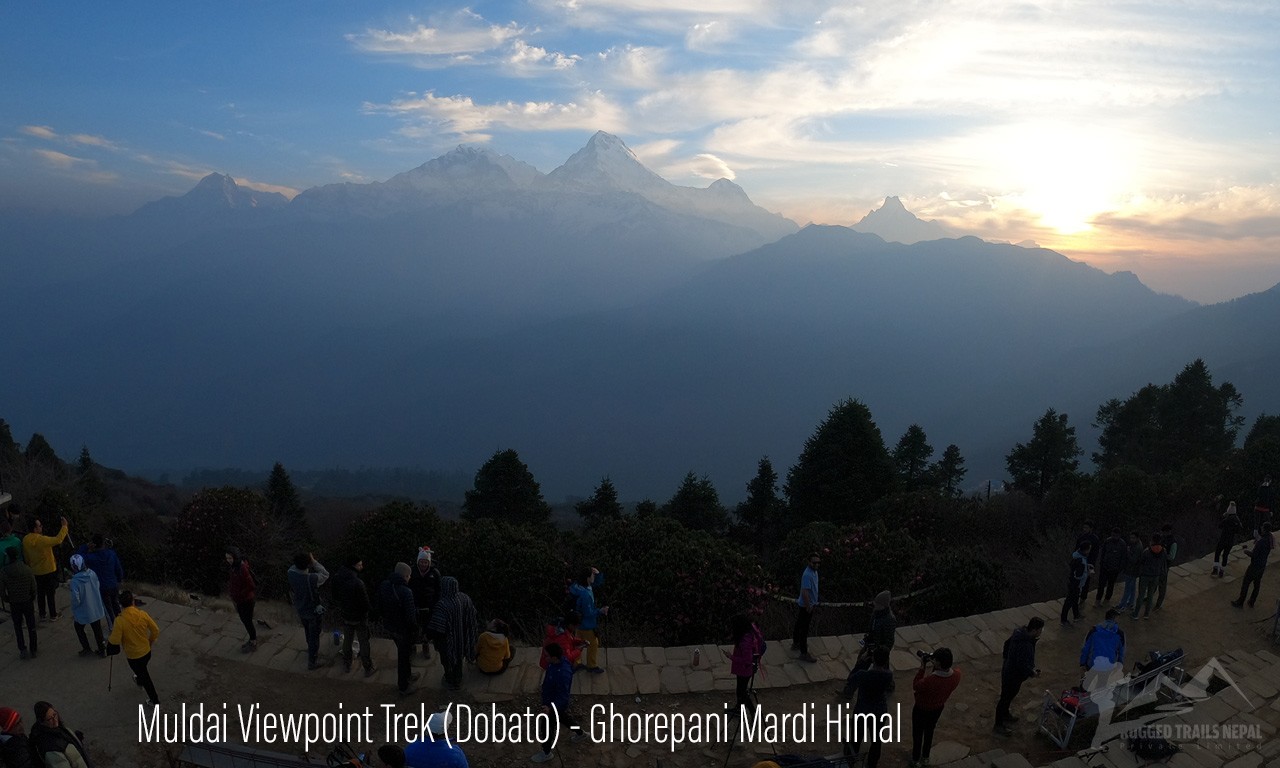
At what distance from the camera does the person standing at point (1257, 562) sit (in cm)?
927

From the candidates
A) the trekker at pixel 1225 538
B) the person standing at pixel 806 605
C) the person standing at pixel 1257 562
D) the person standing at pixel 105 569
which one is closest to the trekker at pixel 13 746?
the person standing at pixel 105 569

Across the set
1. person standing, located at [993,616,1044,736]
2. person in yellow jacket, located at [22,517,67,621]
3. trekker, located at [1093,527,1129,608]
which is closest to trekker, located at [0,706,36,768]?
person in yellow jacket, located at [22,517,67,621]

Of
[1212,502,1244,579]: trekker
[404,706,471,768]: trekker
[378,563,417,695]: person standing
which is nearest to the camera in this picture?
[404,706,471,768]: trekker

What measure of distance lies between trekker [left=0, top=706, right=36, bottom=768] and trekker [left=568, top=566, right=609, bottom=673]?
4.47 m

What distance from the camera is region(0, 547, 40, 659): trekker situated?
7738mm

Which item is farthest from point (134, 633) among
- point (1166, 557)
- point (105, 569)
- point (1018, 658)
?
point (1166, 557)

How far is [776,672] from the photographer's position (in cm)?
806

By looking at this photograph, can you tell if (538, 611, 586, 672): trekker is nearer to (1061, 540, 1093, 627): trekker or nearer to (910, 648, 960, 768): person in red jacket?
(910, 648, 960, 768): person in red jacket

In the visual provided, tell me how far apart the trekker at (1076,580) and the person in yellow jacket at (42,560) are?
42.3 feet

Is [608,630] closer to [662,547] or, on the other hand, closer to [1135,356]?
[662,547]

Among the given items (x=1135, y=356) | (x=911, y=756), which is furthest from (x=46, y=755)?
(x=1135, y=356)

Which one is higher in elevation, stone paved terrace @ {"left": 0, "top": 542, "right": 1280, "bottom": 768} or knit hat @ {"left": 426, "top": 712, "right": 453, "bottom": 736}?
knit hat @ {"left": 426, "top": 712, "right": 453, "bottom": 736}

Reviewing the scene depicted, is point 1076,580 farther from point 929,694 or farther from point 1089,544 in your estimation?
point 929,694

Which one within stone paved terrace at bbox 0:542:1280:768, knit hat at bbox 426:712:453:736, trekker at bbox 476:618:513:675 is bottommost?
stone paved terrace at bbox 0:542:1280:768
